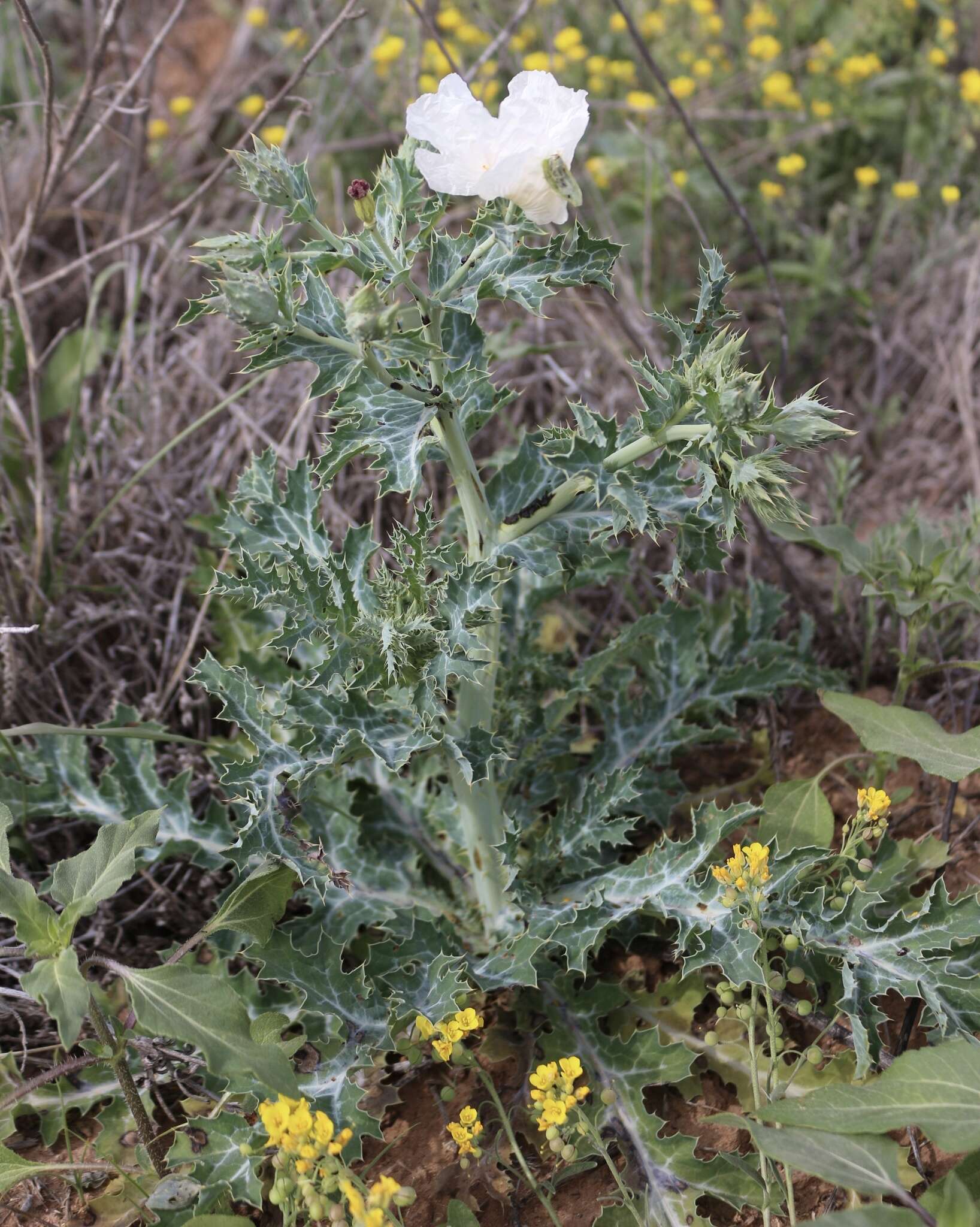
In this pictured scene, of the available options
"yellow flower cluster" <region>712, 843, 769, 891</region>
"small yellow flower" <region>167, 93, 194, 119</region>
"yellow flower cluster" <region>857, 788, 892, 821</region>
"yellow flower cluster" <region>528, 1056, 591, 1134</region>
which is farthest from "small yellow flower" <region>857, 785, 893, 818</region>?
"small yellow flower" <region>167, 93, 194, 119</region>

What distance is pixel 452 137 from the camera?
1.84 meters

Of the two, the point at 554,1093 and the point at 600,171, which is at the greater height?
the point at 600,171

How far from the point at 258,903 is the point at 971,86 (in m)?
4.18

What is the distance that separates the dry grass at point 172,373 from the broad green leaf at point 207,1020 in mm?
1020

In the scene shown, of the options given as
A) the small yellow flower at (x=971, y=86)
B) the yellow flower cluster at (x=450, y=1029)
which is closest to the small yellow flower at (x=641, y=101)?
the small yellow flower at (x=971, y=86)

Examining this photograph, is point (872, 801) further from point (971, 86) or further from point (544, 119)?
point (971, 86)

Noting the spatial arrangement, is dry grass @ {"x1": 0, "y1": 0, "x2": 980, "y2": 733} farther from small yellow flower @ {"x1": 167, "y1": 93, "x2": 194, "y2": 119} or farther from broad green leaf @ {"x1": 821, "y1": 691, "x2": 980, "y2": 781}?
broad green leaf @ {"x1": 821, "y1": 691, "x2": 980, "y2": 781}

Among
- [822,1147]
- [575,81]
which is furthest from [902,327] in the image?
[822,1147]

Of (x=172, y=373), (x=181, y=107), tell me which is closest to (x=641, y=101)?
(x=181, y=107)

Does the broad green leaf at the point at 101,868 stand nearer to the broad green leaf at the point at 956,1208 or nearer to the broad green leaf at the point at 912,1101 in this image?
the broad green leaf at the point at 912,1101

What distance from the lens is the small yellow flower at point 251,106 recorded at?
182 inches

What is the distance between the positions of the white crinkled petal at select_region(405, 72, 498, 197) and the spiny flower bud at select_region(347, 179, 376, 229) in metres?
0.11

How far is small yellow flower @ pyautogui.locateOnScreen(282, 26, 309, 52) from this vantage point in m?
4.36

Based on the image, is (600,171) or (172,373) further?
(600,171)
